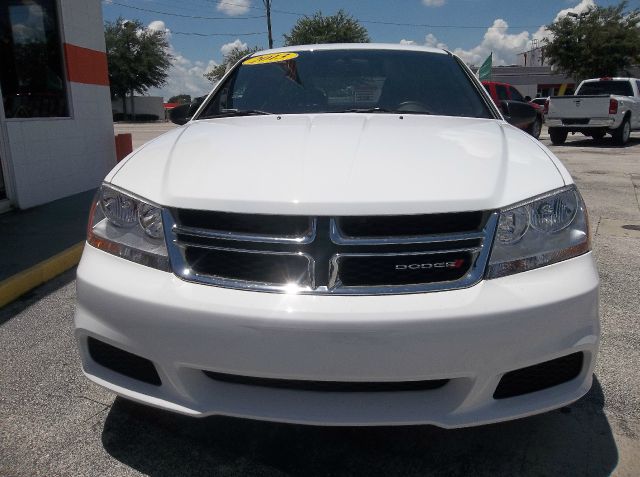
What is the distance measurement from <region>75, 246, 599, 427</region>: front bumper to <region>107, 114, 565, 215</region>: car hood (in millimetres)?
275

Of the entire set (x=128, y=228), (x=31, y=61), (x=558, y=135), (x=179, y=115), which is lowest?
(x=558, y=135)

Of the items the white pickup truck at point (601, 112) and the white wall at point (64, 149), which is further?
the white pickup truck at point (601, 112)

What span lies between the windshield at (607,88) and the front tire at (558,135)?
4.85 feet

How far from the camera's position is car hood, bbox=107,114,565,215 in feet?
5.65

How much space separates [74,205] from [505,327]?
6.06 m

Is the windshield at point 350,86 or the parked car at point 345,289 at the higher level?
the windshield at point 350,86

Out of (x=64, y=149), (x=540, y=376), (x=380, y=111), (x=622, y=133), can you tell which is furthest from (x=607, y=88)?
(x=540, y=376)

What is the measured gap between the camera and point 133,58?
42.8m

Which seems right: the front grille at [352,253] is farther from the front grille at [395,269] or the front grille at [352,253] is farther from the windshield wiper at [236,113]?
the windshield wiper at [236,113]

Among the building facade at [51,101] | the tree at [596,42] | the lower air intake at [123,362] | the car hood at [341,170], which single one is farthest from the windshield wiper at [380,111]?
the tree at [596,42]

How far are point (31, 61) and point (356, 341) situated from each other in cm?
664

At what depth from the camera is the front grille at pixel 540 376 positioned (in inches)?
68.7

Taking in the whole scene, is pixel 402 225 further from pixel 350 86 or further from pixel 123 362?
pixel 350 86

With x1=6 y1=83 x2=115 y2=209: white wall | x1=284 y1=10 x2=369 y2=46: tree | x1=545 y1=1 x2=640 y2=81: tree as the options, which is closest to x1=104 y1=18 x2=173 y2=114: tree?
x1=284 y1=10 x2=369 y2=46: tree
